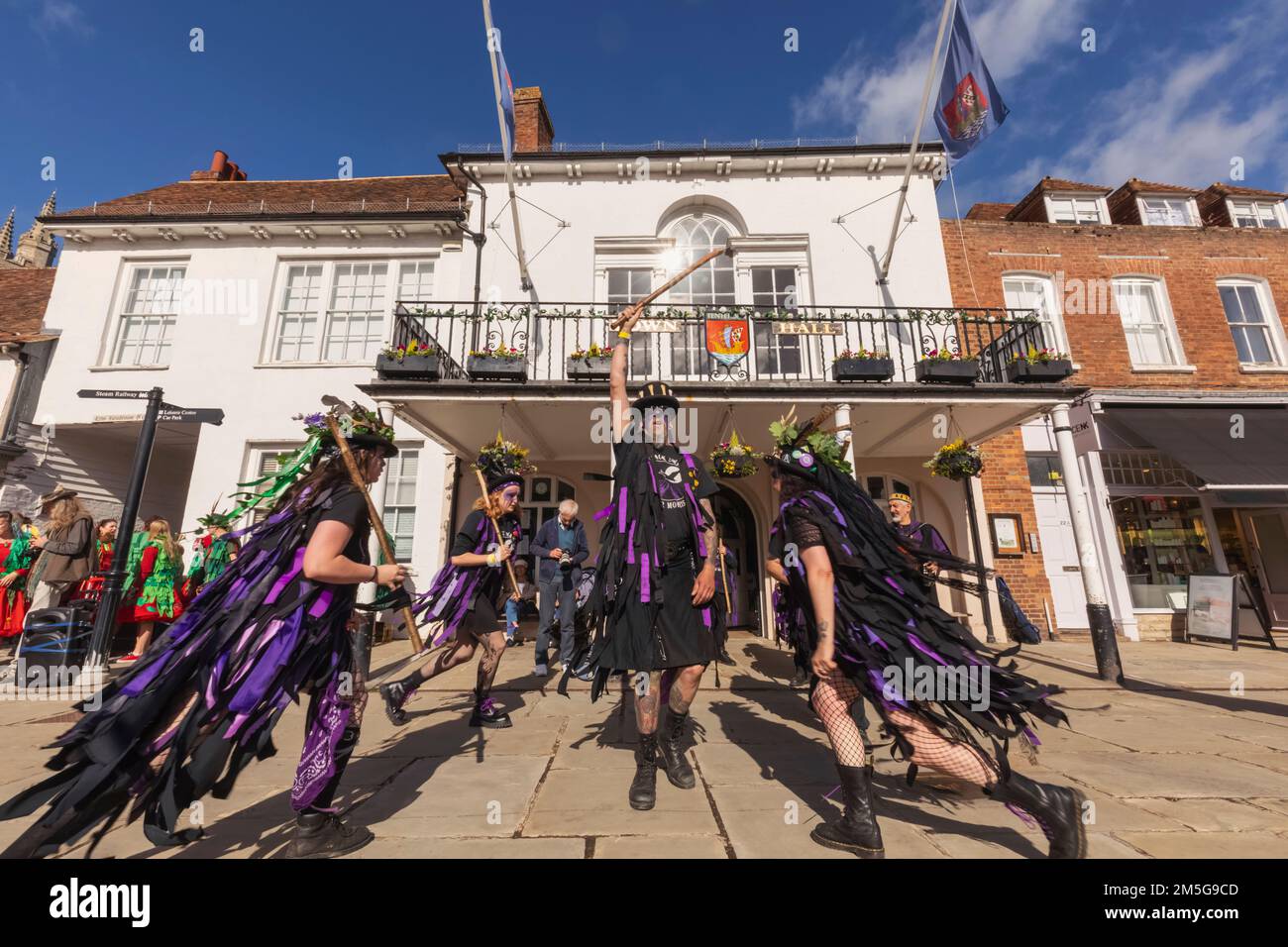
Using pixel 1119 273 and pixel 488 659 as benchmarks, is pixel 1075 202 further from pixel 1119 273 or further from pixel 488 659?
pixel 488 659

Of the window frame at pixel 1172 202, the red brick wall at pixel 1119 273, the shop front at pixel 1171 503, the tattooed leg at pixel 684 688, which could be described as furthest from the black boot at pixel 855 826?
the window frame at pixel 1172 202

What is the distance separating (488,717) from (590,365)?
4.82 meters

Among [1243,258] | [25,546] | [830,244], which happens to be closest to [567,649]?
[25,546]

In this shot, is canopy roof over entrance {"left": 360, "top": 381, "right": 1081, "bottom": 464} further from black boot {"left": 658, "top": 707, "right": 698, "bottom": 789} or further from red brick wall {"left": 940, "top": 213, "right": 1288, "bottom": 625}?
black boot {"left": 658, "top": 707, "right": 698, "bottom": 789}

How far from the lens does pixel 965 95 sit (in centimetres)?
772

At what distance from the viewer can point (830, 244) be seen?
9781 millimetres

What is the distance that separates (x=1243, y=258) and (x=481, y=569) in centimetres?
1641

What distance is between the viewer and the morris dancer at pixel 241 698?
183 cm

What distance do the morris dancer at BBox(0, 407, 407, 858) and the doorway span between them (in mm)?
8197

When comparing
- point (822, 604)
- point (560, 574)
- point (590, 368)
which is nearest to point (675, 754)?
point (822, 604)

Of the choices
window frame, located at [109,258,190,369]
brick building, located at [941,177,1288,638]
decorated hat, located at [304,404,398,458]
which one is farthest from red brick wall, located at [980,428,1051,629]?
window frame, located at [109,258,190,369]

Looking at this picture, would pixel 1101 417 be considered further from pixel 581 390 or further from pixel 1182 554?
pixel 581 390

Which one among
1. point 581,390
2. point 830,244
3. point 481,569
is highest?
point 830,244
